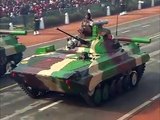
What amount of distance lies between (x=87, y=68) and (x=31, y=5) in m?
26.2

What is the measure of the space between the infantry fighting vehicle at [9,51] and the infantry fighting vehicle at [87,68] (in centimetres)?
294

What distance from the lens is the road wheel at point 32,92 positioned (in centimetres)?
1529

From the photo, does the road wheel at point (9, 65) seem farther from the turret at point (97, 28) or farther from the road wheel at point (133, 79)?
the road wheel at point (133, 79)

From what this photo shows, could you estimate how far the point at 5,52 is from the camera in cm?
1886

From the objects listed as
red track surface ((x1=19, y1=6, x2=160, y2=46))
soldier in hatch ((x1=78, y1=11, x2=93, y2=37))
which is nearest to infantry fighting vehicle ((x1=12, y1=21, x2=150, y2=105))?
soldier in hatch ((x1=78, y1=11, x2=93, y2=37))

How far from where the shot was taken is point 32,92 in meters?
15.5

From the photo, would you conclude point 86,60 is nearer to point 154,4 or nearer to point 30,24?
point 30,24

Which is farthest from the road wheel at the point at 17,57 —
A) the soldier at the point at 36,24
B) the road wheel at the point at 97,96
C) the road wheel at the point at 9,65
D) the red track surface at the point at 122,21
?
the soldier at the point at 36,24

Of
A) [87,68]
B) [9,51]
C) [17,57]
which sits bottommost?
[17,57]

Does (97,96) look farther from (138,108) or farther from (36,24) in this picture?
(36,24)

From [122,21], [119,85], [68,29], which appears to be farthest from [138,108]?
[122,21]

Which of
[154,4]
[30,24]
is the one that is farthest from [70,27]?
[154,4]

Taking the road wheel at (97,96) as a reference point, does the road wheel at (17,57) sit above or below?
above

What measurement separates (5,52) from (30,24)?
52.2 ft
